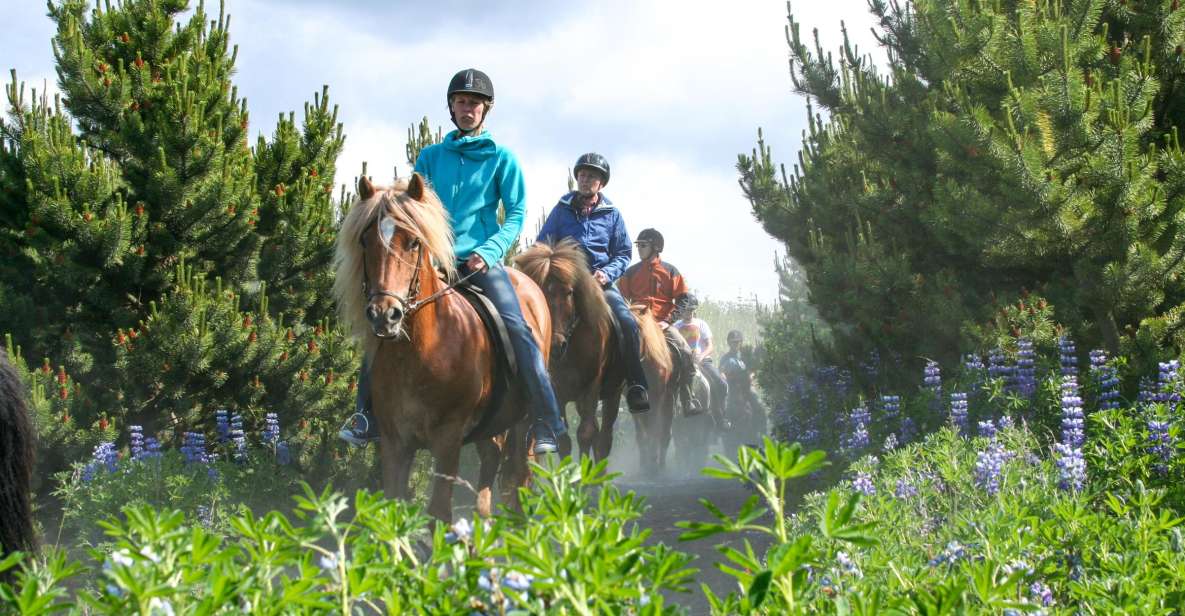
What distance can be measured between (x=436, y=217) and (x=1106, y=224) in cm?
454

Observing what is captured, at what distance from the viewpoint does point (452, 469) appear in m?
6.03

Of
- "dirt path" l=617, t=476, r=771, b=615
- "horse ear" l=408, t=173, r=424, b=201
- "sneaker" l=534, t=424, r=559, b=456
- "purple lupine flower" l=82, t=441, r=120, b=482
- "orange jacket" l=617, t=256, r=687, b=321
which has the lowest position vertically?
"dirt path" l=617, t=476, r=771, b=615

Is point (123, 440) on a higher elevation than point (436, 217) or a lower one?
lower

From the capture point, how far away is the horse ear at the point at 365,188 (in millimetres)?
6004

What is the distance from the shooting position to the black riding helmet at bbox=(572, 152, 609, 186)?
31.6 feet

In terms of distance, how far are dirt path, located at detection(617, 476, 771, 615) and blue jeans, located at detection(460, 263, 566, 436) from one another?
87 cm

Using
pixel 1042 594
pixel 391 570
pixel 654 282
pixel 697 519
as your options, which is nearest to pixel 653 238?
pixel 654 282

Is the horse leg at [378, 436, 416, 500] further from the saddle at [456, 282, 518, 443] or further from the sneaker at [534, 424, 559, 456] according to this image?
the sneaker at [534, 424, 559, 456]

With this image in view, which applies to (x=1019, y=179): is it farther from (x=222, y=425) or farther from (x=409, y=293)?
(x=222, y=425)

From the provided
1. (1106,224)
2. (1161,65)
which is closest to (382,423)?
(1106,224)

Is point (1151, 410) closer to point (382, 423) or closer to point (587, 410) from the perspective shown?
point (382, 423)

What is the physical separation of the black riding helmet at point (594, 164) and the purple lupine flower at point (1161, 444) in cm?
573

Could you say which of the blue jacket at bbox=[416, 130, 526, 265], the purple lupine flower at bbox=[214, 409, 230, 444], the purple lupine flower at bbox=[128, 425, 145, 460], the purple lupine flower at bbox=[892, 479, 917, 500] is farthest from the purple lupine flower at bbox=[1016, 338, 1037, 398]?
the purple lupine flower at bbox=[128, 425, 145, 460]

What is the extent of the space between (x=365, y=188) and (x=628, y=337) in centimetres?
398
